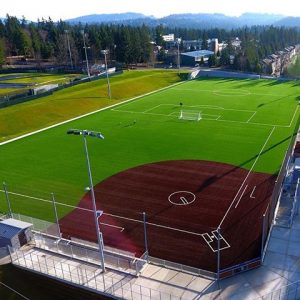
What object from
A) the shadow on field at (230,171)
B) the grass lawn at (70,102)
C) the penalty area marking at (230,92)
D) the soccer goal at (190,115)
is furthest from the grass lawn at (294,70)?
the shadow on field at (230,171)

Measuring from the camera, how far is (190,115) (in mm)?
64188

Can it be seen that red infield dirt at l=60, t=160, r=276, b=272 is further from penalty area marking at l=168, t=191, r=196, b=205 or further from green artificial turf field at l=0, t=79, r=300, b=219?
green artificial turf field at l=0, t=79, r=300, b=219

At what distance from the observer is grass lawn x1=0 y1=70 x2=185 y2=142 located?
6075cm

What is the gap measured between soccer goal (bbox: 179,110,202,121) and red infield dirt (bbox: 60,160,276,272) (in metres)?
22.1

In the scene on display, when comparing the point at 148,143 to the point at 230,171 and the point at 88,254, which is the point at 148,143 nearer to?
the point at 230,171

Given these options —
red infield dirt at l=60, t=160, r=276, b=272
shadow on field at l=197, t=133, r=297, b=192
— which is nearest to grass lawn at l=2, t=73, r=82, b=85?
shadow on field at l=197, t=133, r=297, b=192

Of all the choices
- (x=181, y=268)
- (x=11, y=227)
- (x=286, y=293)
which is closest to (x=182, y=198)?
(x=181, y=268)

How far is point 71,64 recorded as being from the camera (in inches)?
5512

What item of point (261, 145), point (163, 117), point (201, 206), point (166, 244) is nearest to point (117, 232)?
point (166, 244)

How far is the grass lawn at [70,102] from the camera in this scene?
199 ft

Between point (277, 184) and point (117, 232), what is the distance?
1687 centimetres

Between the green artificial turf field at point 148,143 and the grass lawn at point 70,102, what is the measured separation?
5.14 m

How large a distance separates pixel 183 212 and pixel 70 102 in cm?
4797

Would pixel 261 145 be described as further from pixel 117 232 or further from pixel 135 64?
pixel 135 64
